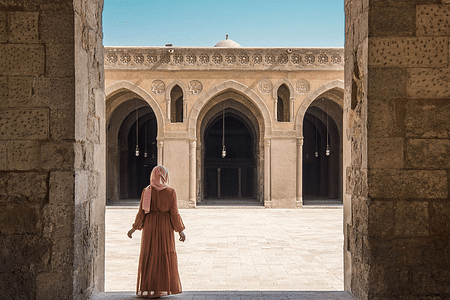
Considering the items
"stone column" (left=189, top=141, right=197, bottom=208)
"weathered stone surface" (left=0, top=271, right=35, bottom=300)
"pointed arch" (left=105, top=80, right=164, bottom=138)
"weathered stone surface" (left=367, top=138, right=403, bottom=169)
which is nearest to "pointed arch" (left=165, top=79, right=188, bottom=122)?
"pointed arch" (left=105, top=80, right=164, bottom=138)

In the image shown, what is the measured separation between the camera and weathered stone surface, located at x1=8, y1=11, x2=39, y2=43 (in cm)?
364

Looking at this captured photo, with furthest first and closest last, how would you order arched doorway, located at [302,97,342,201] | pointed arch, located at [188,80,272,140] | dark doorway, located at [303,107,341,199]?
1. dark doorway, located at [303,107,341,199]
2. arched doorway, located at [302,97,342,201]
3. pointed arch, located at [188,80,272,140]

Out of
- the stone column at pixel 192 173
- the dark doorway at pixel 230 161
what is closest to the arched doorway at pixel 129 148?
the stone column at pixel 192 173

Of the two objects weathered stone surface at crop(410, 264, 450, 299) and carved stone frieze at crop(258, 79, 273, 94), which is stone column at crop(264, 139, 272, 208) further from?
weathered stone surface at crop(410, 264, 450, 299)

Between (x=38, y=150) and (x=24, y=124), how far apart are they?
26 cm

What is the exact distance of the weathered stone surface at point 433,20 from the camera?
363 cm

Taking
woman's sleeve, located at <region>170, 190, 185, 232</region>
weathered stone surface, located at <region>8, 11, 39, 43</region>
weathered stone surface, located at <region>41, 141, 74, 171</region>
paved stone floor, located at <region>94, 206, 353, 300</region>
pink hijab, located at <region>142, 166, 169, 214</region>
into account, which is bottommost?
paved stone floor, located at <region>94, 206, 353, 300</region>

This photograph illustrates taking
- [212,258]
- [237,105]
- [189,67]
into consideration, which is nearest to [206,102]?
[189,67]

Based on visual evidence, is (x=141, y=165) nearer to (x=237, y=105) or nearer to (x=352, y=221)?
(x=237, y=105)

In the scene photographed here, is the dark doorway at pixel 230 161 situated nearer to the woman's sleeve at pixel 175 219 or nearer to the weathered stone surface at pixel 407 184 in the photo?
the woman's sleeve at pixel 175 219

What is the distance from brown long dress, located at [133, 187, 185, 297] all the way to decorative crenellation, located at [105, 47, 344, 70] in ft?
41.4

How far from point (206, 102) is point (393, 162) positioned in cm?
1326

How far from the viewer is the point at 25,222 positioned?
362 centimetres

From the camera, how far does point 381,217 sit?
3.63 meters
